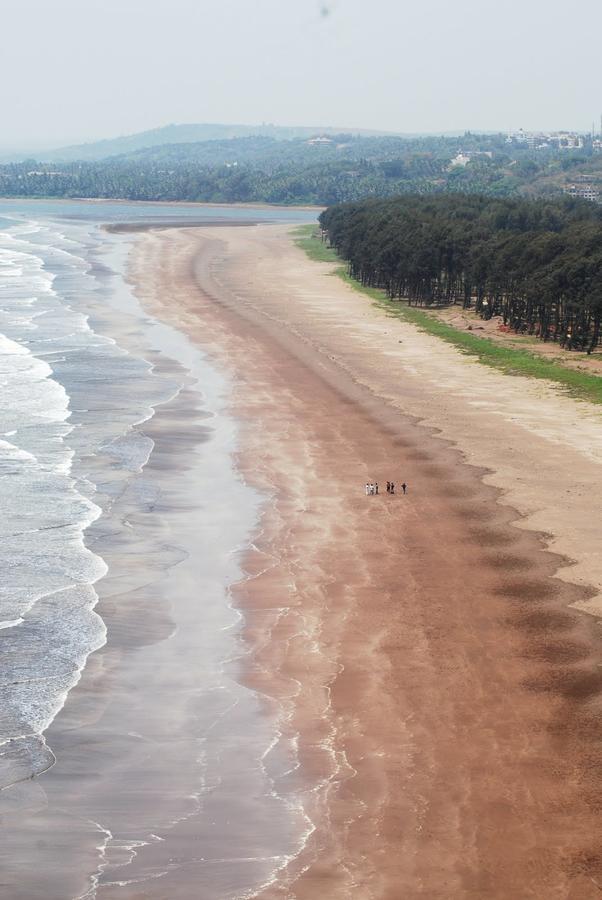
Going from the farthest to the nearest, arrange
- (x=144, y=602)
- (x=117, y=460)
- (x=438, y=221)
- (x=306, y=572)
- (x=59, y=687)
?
(x=438, y=221) → (x=117, y=460) → (x=306, y=572) → (x=144, y=602) → (x=59, y=687)

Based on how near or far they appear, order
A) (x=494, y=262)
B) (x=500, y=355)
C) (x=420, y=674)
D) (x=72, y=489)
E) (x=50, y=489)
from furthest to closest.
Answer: (x=494, y=262)
(x=500, y=355)
(x=72, y=489)
(x=50, y=489)
(x=420, y=674)

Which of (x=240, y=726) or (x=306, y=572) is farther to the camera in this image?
(x=306, y=572)

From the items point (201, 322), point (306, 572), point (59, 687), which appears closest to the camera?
point (59, 687)

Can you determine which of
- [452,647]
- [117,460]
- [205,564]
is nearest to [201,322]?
[117,460]

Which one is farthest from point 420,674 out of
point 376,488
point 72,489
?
point 72,489

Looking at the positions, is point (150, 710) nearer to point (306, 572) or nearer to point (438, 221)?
point (306, 572)

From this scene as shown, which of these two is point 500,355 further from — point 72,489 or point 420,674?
point 420,674

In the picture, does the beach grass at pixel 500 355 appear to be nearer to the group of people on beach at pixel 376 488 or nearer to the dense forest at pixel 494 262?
the dense forest at pixel 494 262

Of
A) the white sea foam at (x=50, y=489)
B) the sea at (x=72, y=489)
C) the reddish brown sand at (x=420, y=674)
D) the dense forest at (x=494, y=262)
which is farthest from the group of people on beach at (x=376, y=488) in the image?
the dense forest at (x=494, y=262)
